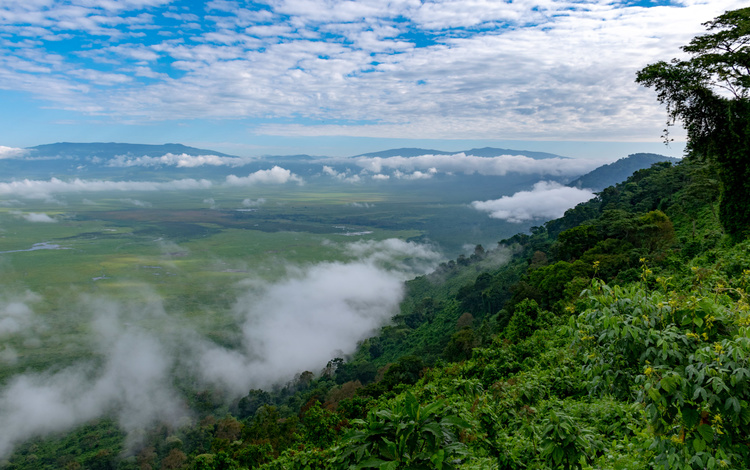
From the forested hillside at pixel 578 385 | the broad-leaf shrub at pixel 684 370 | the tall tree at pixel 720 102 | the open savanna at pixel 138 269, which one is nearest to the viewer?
the broad-leaf shrub at pixel 684 370

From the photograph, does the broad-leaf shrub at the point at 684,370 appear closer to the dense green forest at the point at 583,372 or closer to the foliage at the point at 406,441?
the dense green forest at the point at 583,372

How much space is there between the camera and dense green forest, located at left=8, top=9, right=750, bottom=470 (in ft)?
10.6

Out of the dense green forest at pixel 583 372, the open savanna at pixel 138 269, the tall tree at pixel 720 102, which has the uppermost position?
the tall tree at pixel 720 102

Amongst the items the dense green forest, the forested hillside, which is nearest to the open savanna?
the dense green forest

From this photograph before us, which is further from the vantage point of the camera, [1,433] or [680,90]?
[1,433]

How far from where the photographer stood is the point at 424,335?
49.2 meters

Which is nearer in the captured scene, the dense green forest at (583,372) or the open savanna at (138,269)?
the dense green forest at (583,372)

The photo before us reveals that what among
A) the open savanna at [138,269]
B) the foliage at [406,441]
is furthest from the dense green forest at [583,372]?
the open savanna at [138,269]

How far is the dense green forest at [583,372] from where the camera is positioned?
3.22 metres

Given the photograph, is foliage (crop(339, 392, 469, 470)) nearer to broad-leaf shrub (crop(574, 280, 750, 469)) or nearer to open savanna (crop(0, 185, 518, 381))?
broad-leaf shrub (crop(574, 280, 750, 469))

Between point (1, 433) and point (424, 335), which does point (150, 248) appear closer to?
point (1, 433)

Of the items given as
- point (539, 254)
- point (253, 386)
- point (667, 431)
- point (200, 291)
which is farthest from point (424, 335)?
point (200, 291)

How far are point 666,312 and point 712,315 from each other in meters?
0.38

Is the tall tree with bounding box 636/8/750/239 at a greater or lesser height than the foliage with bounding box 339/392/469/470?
greater
